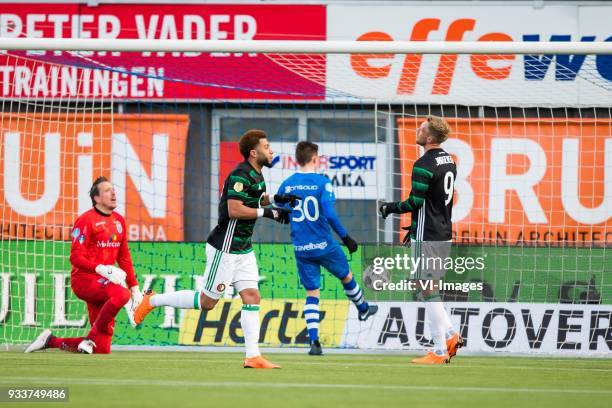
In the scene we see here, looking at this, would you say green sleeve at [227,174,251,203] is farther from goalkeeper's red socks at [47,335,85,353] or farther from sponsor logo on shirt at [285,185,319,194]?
goalkeeper's red socks at [47,335,85,353]

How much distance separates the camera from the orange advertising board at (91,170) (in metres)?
15.2

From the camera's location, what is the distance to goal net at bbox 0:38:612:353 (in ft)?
44.0

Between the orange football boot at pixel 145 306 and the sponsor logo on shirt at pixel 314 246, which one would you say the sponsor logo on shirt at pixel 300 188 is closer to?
the sponsor logo on shirt at pixel 314 246

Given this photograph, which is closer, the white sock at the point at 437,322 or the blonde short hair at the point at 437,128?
the white sock at the point at 437,322

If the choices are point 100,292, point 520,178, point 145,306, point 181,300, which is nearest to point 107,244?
point 100,292

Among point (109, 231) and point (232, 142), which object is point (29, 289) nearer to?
point (109, 231)

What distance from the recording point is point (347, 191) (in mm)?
16359

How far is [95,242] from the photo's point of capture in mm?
11664

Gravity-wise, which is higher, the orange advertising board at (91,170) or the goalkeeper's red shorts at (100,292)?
the orange advertising board at (91,170)

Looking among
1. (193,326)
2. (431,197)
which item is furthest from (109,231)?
(431,197)

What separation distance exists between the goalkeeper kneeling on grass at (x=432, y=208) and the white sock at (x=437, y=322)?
0.01 meters

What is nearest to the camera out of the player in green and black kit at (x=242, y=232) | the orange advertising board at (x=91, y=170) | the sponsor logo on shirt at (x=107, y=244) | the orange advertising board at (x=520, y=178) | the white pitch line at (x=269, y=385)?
the white pitch line at (x=269, y=385)

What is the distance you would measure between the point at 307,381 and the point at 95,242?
12.5 feet

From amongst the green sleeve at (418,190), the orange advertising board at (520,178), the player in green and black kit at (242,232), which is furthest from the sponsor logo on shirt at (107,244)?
the orange advertising board at (520,178)
